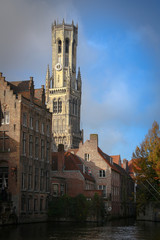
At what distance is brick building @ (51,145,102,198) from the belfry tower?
8692 cm

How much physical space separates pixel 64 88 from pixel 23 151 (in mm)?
116736

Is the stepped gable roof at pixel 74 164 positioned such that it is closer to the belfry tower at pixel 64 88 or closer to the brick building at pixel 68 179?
the brick building at pixel 68 179

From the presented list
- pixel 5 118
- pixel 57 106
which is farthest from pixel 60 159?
pixel 57 106

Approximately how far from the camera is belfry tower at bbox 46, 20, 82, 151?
165625 millimetres

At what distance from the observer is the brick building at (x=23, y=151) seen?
55406 mm

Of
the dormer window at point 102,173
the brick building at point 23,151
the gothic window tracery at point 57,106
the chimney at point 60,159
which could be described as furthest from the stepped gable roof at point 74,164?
the gothic window tracery at point 57,106

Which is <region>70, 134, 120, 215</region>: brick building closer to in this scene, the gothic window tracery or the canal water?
the canal water

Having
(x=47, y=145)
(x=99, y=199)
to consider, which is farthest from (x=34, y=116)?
(x=99, y=199)

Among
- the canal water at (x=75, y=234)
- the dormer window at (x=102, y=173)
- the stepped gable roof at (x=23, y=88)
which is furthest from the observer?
the dormer window at (x=102, y=173)

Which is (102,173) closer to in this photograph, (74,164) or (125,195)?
(74,164)

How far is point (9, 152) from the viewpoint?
55969mm

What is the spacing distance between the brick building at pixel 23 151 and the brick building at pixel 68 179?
3443 mm

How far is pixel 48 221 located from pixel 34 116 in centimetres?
1573

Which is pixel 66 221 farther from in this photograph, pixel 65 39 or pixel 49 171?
pixel 65 39
